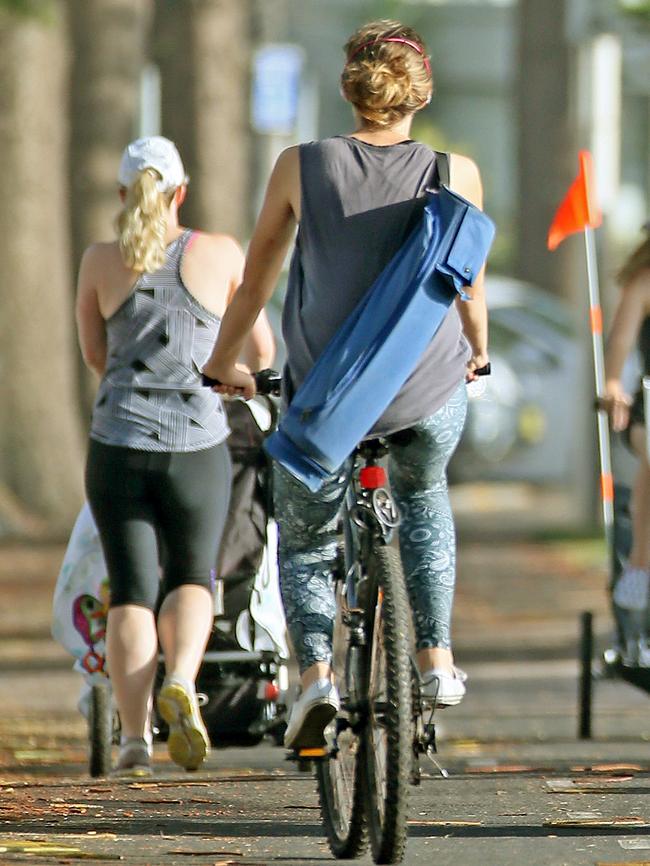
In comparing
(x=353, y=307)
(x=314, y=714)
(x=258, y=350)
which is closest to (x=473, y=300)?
(x=353, y=307)

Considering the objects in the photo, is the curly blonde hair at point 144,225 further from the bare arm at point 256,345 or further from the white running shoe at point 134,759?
the white running shoe at point 134,759

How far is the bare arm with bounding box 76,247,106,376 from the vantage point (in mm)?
6801

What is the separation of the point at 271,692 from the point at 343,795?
1.71 meters

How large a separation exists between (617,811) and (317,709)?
113cm

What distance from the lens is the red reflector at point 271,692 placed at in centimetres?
715

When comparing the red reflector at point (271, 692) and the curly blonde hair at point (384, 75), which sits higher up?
the curly blonde hair at point (384, 75)

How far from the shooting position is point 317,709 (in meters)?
5.32

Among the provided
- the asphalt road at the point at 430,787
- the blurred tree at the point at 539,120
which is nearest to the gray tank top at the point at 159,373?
the asphalt road at the point at 430,787

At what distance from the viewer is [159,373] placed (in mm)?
6715

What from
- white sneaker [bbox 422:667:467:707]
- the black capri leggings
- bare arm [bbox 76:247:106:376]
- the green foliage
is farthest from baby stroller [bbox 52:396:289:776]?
the green foliage

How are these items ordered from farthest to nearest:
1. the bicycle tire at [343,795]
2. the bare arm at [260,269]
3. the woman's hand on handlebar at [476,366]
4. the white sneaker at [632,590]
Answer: the white sneaker at [632,590] → the woman's hand on handlebar at [476,366] → the bare arm at [260,269] → the bicycle tire at [343,795]

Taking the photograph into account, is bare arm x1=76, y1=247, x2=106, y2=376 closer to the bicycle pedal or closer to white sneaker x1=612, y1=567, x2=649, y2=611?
the bicycle pedal

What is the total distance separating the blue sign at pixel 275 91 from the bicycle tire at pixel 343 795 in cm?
1665

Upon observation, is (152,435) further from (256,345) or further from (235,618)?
(235,618)
